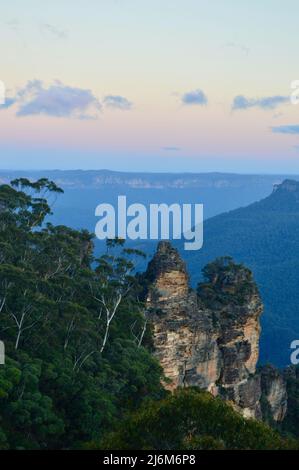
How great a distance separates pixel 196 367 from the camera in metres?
44.2

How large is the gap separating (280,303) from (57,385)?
324 feet

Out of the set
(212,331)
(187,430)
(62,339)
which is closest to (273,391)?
(212,331)

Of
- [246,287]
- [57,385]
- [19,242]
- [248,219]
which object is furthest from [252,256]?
[57,385]

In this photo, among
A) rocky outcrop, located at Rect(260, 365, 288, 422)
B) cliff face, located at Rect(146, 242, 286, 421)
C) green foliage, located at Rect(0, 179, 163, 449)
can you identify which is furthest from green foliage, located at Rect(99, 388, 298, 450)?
rocky outcrop, located at Rect(260, 365, 288, 422)

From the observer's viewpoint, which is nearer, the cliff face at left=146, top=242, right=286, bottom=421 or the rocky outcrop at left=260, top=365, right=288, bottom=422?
the cliff face at left=146, top=242, right=286, bottom=421

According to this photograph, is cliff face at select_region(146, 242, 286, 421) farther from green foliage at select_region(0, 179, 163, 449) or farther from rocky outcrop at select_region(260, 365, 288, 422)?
green foliage at select_region(0, 179, 163, 449)

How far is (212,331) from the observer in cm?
4534

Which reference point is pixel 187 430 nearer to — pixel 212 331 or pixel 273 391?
pixel 212 331

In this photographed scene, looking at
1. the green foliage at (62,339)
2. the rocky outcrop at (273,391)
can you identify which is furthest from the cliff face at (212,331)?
the green foliage at (62,339)

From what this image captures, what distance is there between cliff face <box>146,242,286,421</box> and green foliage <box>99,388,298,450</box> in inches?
682

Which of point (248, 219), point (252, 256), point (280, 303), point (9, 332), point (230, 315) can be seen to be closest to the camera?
point (9, 332)

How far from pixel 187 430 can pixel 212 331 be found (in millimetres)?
23195

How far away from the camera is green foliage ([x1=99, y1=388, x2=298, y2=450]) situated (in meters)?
21.8
